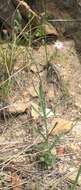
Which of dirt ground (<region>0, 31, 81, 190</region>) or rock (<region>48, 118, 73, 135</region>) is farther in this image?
rock (<region>48, 118, 73, 135</region>)

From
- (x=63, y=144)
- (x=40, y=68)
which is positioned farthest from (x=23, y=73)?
(x=63, y=144)

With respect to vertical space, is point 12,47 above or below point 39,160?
above

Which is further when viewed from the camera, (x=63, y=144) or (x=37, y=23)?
(x=37, y=23)

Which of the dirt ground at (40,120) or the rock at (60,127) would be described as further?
the rock at (60,127)

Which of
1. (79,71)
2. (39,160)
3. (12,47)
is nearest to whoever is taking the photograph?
(39,160)

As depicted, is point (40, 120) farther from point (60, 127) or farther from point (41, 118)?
point (60, 127)

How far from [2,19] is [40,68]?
0.39 meters

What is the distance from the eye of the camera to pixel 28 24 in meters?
3.11

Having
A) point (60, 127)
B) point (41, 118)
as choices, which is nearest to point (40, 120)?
point (41, 118)

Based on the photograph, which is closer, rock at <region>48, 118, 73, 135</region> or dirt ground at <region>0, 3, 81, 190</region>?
dirt ground at <region>0, 3, 81, 190</region>

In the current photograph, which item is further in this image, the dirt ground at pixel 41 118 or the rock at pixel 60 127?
the rock at pixel 60 127

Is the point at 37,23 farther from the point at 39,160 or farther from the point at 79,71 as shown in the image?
the point at 39,160

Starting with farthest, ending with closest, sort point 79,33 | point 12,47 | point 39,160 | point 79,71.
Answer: point 79,33 < point 79,71 < point 12,47 < point 39,160

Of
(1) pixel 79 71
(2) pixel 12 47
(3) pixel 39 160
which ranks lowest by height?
(3) pixel 39 160
